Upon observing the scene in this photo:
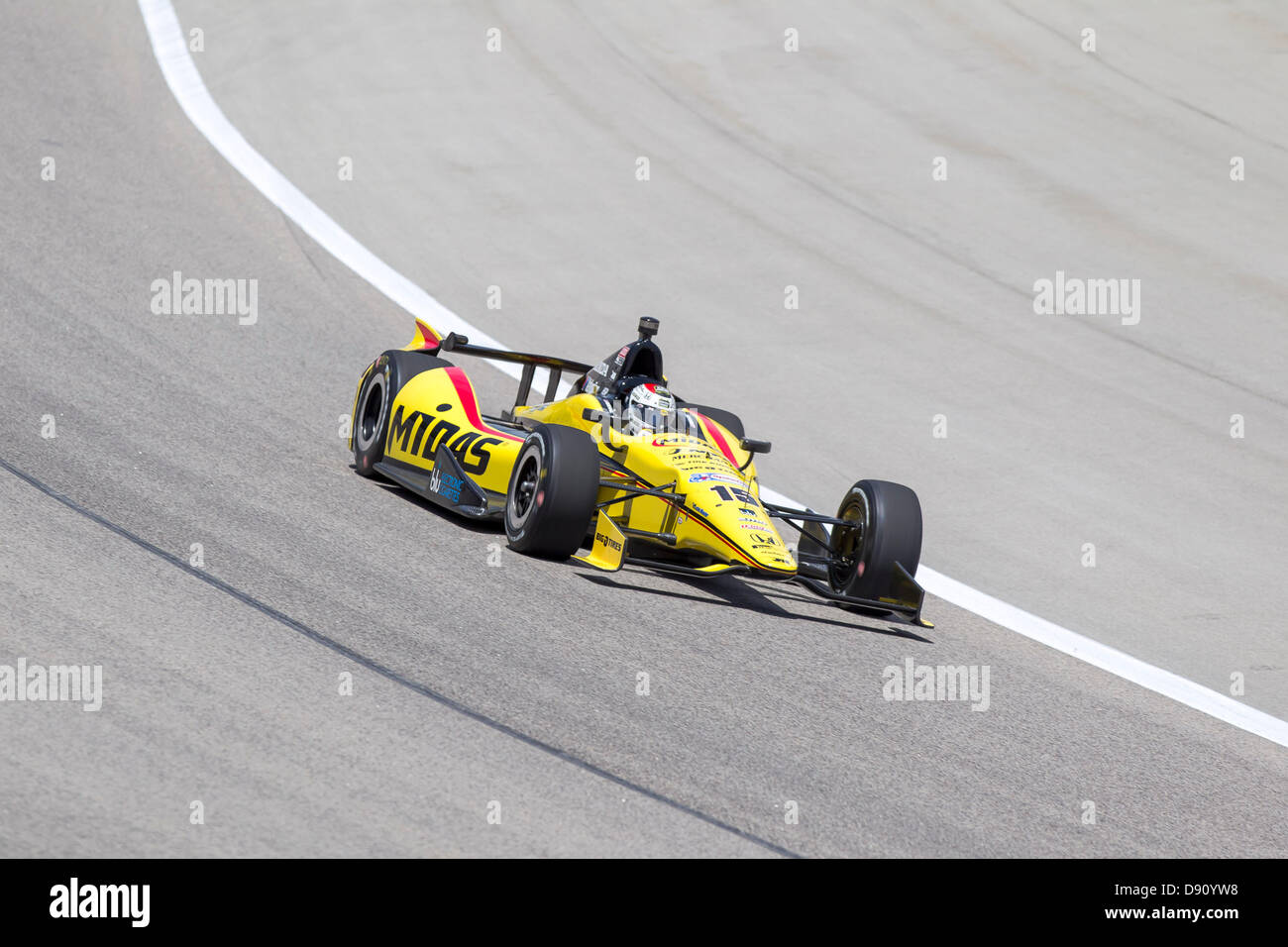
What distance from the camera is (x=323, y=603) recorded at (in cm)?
717

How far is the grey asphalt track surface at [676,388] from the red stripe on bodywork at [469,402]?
608 mm

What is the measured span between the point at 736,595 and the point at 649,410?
46.4 inches

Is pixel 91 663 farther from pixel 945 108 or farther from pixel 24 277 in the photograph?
pixel 945 108

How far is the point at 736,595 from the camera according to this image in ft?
28.3

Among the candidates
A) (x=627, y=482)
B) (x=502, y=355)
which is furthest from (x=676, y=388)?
(x=627, y=482)

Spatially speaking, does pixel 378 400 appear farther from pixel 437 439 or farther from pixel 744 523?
pixel 744 523

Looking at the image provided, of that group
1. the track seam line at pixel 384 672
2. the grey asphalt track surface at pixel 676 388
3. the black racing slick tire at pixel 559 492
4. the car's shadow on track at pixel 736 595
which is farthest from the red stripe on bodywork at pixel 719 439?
the track seam line at pixel 384 672

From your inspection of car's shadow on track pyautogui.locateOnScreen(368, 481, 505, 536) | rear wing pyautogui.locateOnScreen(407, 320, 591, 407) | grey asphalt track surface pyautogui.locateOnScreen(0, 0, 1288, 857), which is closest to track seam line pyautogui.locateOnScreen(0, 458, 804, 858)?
grey asphalt track surface pyautogui.locateOnScreen(0, 0, 1288, 857)

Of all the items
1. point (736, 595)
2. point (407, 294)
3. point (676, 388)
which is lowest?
point (736, 595)

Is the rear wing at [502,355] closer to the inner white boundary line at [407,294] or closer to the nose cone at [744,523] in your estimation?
the inner white boundary line at [407,294]
